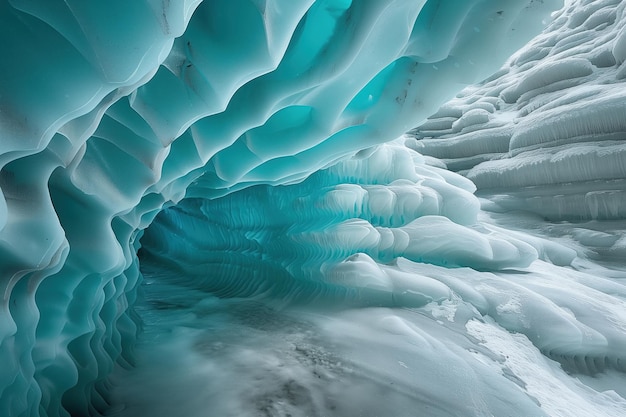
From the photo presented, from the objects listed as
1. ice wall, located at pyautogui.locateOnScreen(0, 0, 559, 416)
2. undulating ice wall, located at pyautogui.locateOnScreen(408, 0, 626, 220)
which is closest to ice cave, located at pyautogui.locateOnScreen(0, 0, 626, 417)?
ice wall, located at pyautogui.locateOnScreen(0, 0, 559, 416)

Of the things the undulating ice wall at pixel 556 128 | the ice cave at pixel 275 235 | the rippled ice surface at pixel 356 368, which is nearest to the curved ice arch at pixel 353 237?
the ice cave at pixel 275 235

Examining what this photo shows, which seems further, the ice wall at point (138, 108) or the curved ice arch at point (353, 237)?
the curved ice arch at point (353, 237)

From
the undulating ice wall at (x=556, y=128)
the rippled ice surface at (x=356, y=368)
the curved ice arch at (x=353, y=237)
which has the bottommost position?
the rippled ice surface at (x=356, y=368)

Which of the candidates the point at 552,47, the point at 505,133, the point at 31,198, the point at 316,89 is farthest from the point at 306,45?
the point at 552,47

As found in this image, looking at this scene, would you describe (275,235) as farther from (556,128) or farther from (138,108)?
(556,128)

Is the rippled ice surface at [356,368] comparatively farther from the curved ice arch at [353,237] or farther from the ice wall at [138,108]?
the ice wall at [138,108]

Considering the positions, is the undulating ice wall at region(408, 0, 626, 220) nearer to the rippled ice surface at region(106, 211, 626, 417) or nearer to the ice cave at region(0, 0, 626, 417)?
the ice cave at region(0, 0, 626, 417)

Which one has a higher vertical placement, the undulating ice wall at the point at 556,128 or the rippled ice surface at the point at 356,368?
the undulating ice wall at the point at 556,128

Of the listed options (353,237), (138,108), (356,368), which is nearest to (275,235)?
(353,237)
